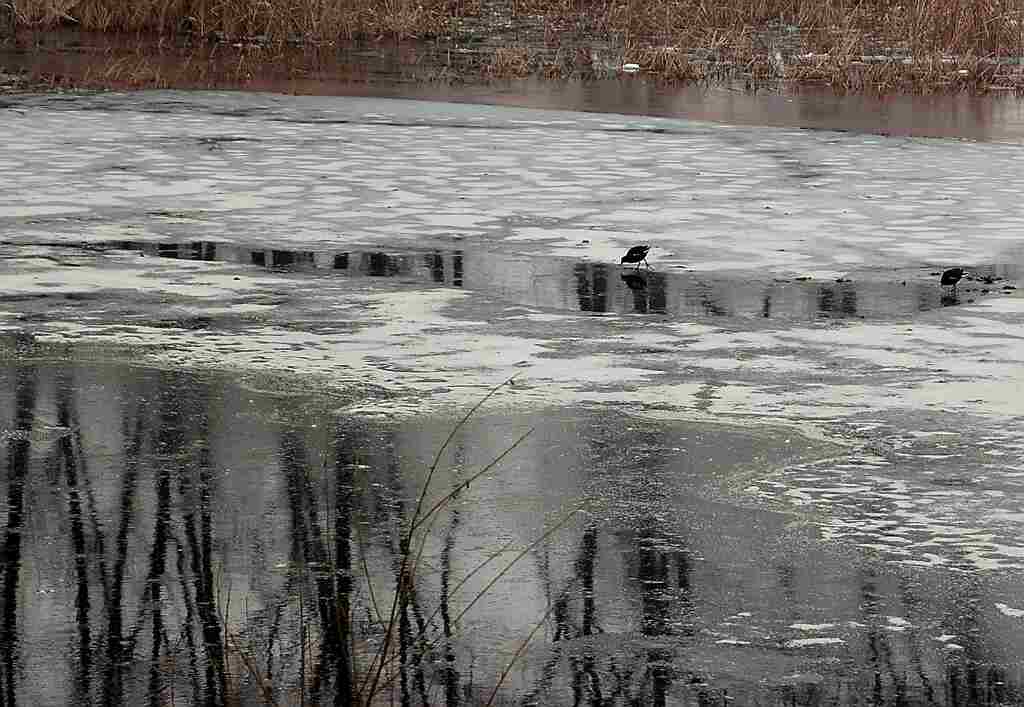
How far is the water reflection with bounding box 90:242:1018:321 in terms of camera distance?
8164mm

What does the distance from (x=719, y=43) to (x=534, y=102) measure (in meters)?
6.18

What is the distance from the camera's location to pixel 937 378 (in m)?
6.78

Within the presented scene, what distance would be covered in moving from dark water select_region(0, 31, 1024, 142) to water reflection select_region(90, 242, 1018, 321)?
797 centimetres

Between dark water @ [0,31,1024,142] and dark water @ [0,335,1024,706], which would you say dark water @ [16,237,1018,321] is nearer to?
dark water @ [0,335,1024,706]

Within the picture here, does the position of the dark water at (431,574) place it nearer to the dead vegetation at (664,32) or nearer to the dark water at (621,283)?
the dark water at (621,283)

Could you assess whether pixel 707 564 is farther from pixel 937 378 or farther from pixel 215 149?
pixel 215 149

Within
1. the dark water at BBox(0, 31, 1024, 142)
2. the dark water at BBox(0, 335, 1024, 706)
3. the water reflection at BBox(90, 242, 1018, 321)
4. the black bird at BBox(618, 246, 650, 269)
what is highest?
the dark water at BBox(0, 31, 1024, 142)

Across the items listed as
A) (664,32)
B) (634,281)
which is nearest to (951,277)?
(634,281)

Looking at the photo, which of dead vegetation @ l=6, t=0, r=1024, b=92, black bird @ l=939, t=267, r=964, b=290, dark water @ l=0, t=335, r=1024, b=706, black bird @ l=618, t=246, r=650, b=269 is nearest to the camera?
dark water @ l=0, t=335, r=1024, b=706

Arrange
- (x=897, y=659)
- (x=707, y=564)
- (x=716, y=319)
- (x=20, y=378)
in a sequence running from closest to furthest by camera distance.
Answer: (x=897, y=659) → (x=707, y=564) → (x=20, y=378) → (x=716, y=319)

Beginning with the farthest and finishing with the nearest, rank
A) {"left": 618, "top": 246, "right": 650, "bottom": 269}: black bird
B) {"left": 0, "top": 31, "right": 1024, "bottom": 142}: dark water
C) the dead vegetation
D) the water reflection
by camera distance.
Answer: the dead vegetation → {"left": 0, "top": 31, "right": 1024, "bottom": 142}: dark water → {"left": 618, "top": 246, "right": 650, "bottom": 269}: black bird → the water reflection

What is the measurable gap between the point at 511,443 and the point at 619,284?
305 cm

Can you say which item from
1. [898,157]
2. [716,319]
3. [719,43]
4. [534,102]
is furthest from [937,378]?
[719,43]

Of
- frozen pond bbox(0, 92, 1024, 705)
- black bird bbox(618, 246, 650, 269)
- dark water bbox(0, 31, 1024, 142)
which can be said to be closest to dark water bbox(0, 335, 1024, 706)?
frozen pond bbox(0, 92, 1024, 705)
